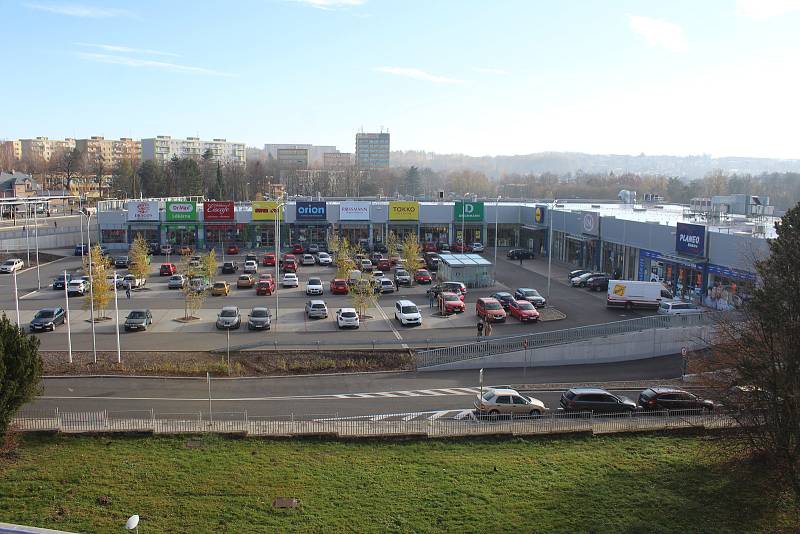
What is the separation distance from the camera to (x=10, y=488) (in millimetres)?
14227

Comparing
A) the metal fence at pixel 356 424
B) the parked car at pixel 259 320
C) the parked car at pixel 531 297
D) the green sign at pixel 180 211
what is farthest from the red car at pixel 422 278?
the green sign at pixel 180 211

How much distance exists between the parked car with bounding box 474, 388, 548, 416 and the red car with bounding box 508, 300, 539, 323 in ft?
39.3

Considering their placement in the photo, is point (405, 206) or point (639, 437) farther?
point (405, 206)

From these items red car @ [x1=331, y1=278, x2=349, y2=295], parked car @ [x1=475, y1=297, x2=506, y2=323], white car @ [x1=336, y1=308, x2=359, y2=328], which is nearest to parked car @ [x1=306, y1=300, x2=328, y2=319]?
white car @ [x1=336, y1=308, x2=359, y2=328]

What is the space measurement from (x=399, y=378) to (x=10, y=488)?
13.1m

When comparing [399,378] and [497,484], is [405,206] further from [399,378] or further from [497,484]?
[497,484]

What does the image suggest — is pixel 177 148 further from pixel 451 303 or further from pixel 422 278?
pixel 451 303

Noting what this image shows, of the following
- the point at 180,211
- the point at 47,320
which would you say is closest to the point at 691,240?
the point at 47,320

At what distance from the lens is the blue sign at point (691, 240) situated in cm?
3478

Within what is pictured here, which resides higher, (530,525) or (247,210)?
(247,210)

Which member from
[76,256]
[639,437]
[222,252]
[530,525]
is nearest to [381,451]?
[530,525]

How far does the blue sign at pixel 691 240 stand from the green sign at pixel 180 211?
40.1 meters

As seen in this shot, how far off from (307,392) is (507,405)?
6.78 m

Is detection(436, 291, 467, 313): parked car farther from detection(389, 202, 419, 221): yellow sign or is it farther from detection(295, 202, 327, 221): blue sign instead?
detection(295, 202, 327, 221): blue sign
